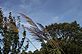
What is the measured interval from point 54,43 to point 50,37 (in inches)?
5.9

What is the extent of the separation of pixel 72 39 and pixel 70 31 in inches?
125

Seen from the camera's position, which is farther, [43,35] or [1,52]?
[1,52]

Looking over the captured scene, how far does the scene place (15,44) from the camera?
16.3 metres

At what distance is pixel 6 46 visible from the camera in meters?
16.2

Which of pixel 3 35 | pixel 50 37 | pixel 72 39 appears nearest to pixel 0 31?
pixel 3 35

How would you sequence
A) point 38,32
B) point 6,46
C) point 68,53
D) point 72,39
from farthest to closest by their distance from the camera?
point 72,39 → point 68,53 → point 6,46 → point 38,32

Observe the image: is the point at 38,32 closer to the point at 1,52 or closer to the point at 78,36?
the point at 1,52

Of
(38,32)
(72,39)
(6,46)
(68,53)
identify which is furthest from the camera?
(72,39)

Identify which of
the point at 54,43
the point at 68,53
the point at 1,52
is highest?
the point at 68,53

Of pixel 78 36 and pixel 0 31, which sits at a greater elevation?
pixel 78 36

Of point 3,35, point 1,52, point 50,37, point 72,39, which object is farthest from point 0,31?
point 72,39

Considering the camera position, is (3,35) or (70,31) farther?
(70,31)

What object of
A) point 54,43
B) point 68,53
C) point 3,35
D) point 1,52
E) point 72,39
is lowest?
point 54,43

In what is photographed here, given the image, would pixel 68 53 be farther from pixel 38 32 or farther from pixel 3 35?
pixel 38 32
